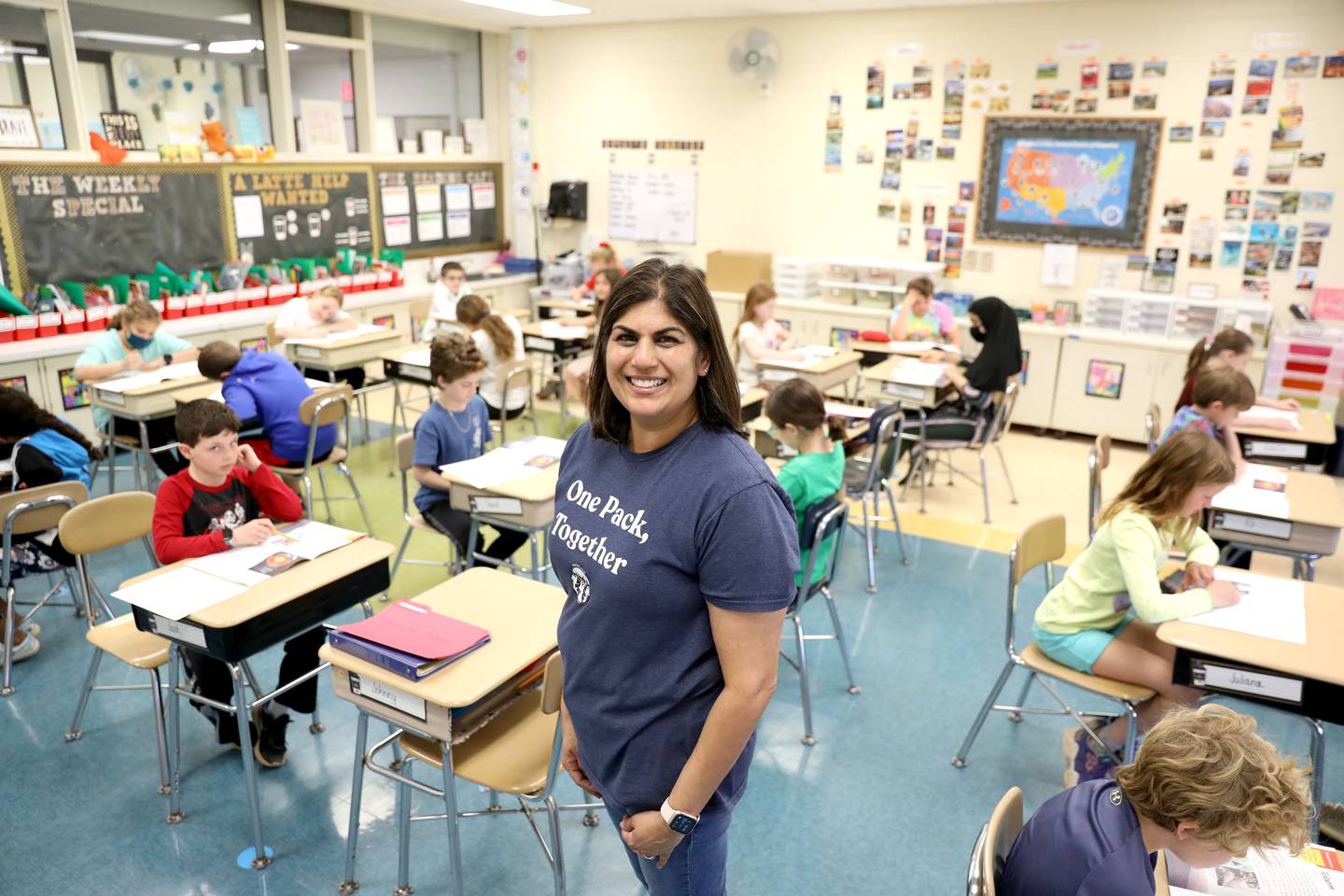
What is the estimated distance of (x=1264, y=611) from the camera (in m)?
2.55

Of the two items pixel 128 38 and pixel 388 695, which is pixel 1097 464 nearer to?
pixel 388 695

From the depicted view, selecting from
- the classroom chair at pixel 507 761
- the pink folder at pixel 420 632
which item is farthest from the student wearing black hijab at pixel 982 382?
the pink folder at pixel 420 632

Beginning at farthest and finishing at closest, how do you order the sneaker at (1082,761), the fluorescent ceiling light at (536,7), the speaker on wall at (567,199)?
the speaker on wall at (567,199) < the fluorescent ceiling light at (536,7) < the sneaker at (1082,761)

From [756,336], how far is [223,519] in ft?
12.1

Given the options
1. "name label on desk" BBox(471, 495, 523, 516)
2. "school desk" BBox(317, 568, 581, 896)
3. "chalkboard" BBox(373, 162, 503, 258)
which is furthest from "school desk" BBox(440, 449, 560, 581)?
"chalkboard" BBox(373, 162, 503, 258)

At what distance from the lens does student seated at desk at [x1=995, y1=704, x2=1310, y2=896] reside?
4.89 feet

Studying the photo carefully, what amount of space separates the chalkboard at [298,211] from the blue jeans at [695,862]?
6763mm

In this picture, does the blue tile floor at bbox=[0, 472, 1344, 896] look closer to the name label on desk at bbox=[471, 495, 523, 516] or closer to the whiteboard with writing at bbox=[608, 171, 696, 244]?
the name label on desk at bbox=[471, 495, 523, 516]

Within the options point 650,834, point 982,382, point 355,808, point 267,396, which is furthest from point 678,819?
point 982,382

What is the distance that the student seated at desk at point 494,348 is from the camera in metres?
5.42

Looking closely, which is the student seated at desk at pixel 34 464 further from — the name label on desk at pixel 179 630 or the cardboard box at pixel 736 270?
the cardboard box at pixel 736 270

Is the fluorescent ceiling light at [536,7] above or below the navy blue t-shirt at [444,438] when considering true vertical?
above

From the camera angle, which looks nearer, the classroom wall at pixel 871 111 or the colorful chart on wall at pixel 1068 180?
the classroom wall at pixel 871 111

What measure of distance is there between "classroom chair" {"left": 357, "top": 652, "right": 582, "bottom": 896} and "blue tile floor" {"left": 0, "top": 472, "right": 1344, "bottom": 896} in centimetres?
20
